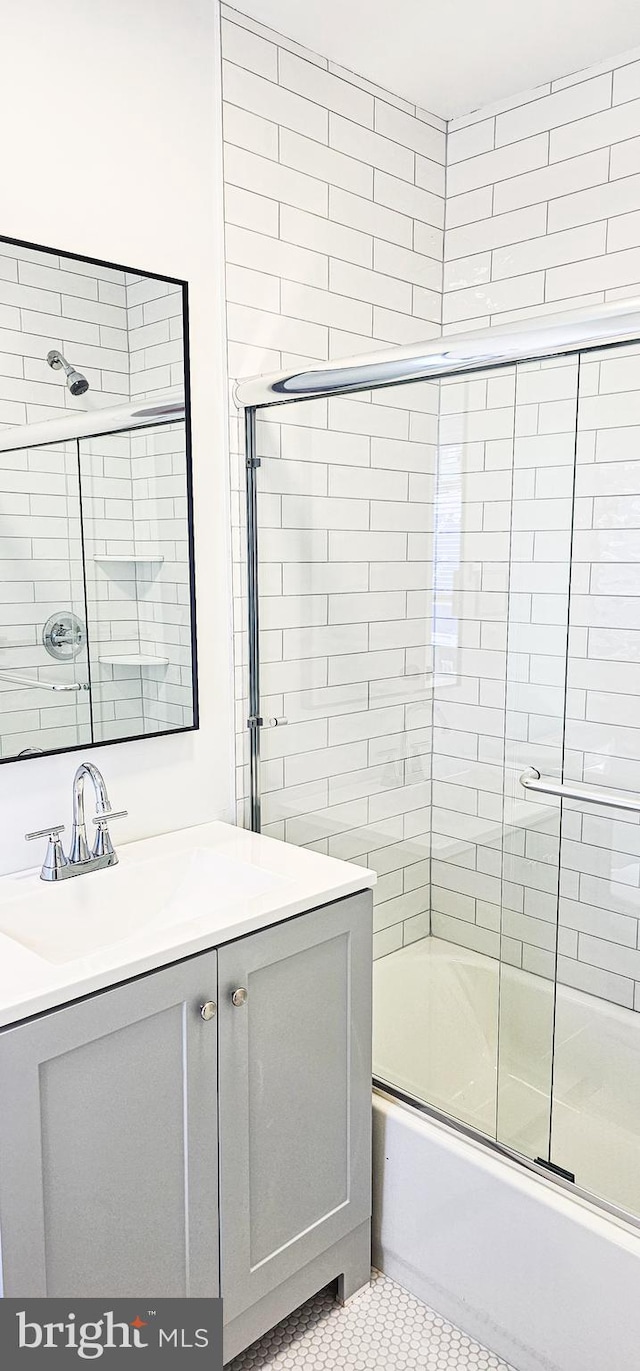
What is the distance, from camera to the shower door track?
5.20 feet

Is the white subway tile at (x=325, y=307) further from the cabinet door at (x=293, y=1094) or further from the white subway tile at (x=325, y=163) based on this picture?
the cabinet door at (x=293, y=1094)

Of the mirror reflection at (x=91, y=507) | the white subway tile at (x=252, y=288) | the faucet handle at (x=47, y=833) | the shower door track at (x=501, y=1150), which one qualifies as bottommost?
the shower door track at (x=501, y=1150)

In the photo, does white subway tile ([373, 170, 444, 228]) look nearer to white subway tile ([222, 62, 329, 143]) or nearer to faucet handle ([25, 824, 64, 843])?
white subway tile ([222, 62, 329, 143])

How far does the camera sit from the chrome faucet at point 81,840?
1705mm

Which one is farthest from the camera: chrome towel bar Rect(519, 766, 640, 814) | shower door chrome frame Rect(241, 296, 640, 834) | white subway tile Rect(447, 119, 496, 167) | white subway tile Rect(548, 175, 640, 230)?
white subway tile Rect(447, 119, 496, 167)

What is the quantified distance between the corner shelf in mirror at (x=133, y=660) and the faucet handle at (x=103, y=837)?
300 mm

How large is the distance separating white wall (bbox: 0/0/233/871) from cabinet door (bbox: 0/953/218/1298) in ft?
1.64

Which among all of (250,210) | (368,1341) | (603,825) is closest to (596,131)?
(250,210)

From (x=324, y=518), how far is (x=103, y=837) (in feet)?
2.89

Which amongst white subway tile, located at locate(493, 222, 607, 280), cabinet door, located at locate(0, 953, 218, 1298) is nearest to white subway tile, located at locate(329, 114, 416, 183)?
white subway tile, located at locate(493, 222, 607, 280)

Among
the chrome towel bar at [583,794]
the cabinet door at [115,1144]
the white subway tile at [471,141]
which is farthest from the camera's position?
the white subway tile at [471,141]

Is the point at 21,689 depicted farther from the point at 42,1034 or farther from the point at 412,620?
the point at 412,620

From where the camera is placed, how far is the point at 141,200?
1.84m

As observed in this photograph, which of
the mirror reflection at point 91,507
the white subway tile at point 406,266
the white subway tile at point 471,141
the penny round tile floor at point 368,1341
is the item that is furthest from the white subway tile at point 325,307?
the penny round tile floor at point 368,1341
